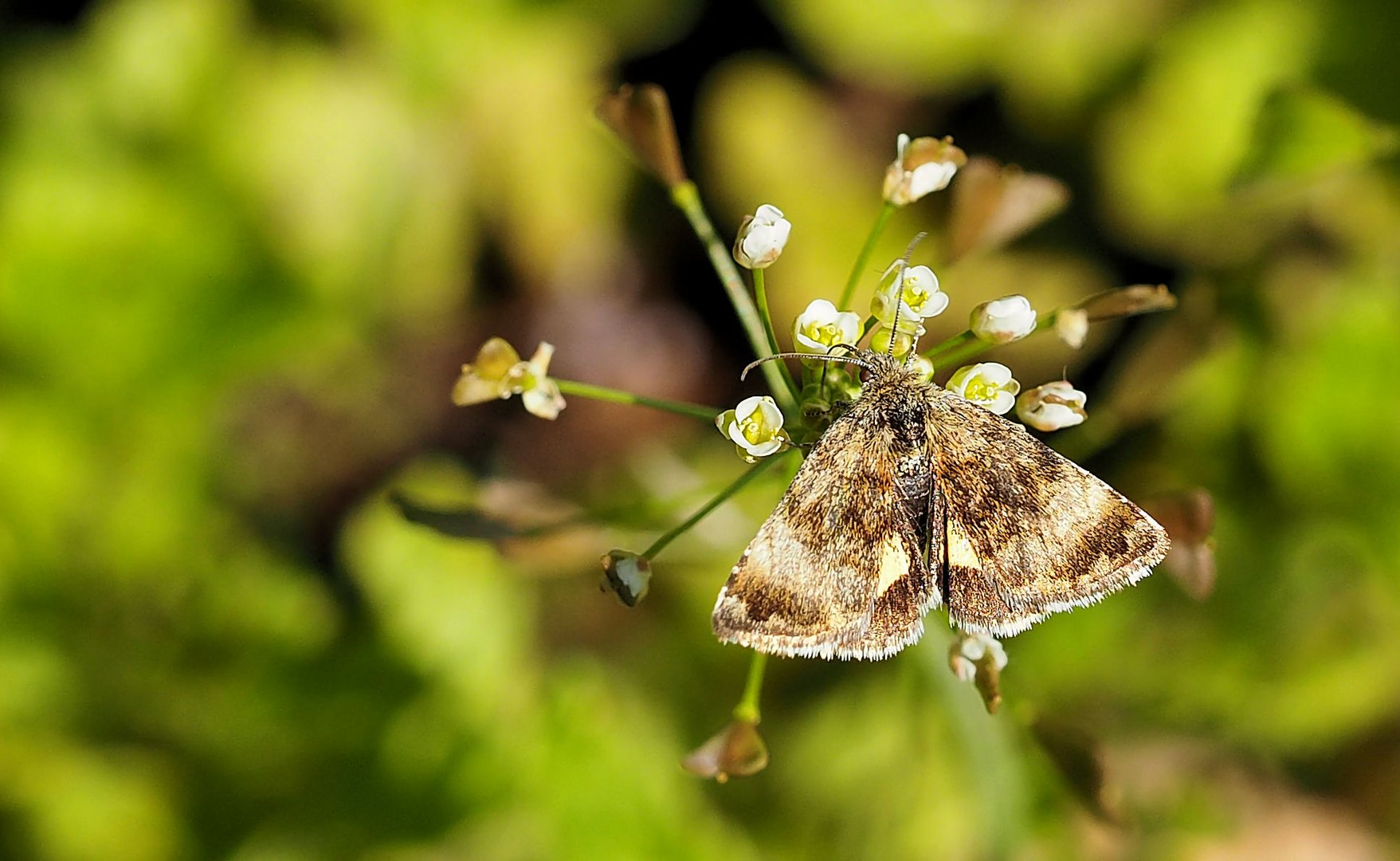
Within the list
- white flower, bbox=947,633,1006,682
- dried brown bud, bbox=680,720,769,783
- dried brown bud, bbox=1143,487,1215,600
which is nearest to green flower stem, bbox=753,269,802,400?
white flower, bbox=947,633,1006,682

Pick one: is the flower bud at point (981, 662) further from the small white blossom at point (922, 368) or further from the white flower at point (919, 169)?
the white flower at point (919, 169)

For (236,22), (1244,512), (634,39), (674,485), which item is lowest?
(1244,512)

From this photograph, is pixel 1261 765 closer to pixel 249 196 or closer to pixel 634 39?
pixel 634 39

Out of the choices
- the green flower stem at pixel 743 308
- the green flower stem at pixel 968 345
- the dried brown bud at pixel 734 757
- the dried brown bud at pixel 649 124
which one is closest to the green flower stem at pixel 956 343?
the green flower stem at pixel 968 345

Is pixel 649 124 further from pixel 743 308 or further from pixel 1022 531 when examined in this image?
pixel 1022 531

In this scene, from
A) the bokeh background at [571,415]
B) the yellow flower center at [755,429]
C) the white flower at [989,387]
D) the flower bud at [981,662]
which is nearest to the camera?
the flower bud at [981,662]

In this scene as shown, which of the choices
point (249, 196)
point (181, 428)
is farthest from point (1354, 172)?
point (181, 428)
